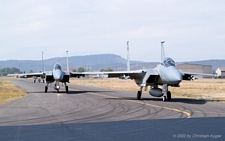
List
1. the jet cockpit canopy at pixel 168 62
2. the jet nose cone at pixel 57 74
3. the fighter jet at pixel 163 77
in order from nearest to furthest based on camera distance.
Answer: the fighter jet at pixel 163 77 < the jet cockpit canopy at pixel 168 62 < the jet nose cone at pixel 57 74

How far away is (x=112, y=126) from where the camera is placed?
1245 centimetres

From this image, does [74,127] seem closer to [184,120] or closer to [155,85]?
[184,120]

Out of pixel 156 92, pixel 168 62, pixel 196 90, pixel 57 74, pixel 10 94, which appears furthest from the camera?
pixel 196 90

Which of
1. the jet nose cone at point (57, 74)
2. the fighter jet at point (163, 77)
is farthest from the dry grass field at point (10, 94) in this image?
the fighter jet at point (163, 77)

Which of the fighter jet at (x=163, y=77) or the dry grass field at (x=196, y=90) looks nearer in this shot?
the fighter jet at (x=163, y=77)

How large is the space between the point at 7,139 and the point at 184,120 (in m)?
6.61

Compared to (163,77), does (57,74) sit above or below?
above

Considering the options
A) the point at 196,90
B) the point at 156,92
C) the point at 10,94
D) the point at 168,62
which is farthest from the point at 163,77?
the point at 196,90

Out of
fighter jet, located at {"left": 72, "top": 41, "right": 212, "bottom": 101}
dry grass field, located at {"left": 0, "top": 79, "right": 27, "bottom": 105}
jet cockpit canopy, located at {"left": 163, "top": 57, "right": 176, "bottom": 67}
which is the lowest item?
dry grass field, located at {"left": 0, "top": 79, "right": 27, "bottom": 105}

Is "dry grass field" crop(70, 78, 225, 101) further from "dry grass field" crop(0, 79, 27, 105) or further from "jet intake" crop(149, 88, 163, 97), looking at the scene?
"dry grass field" crop(0, 79, 27, 105)

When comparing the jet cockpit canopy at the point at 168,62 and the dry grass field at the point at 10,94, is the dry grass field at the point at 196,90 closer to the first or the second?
the jet cockpit canopy at the point at 168,62

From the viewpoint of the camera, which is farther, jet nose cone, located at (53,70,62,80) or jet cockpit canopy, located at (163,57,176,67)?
jet nose cone, located at (53,70,62,80)

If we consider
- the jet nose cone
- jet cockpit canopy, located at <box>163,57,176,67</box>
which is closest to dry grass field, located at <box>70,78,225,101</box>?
jet cockpit canopy, located at <box>163,57,176,67</box>

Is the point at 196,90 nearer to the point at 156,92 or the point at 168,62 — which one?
the point at 156,92
